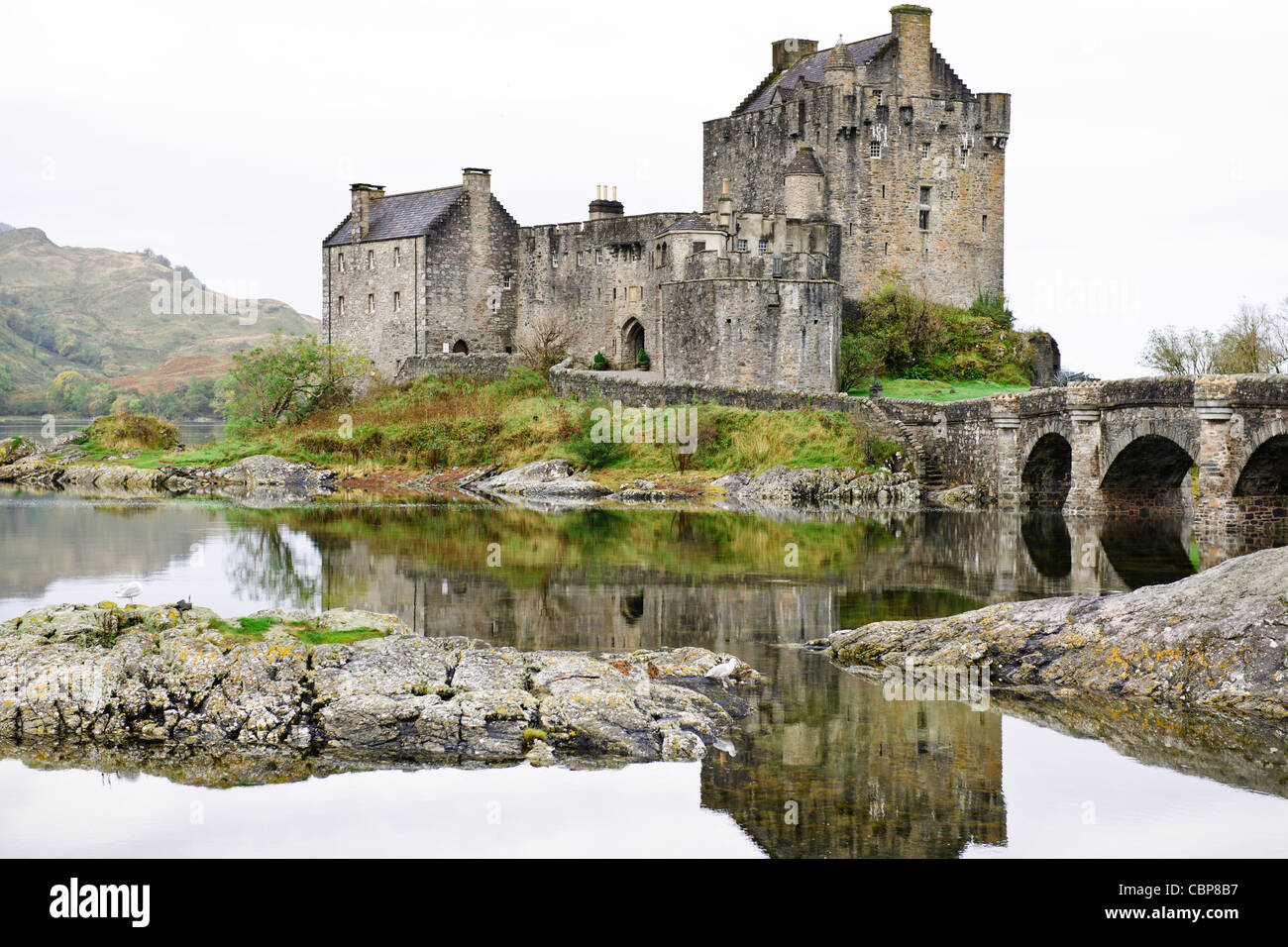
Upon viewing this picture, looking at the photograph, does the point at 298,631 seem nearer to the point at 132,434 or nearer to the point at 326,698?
the point at 326,698

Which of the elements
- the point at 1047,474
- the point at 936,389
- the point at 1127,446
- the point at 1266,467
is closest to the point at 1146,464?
the point at 1127,446

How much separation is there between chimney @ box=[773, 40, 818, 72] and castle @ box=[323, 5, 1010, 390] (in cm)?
13

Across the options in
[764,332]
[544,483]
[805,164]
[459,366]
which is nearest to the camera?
[544,483]

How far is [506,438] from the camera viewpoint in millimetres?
50625

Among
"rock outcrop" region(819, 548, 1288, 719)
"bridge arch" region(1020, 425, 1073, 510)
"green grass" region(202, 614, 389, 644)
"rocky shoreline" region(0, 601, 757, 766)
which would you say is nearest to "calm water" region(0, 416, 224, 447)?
"bridge arch" region(1020, 425, 1073, 510)

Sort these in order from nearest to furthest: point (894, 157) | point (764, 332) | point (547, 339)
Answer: point (764, 332) → point (894, 157) → point (547, 339)

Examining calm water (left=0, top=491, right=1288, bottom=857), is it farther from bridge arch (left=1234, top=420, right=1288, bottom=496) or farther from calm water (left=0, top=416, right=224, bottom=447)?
calm water (left=0, top=416, right=224, bottom=447)

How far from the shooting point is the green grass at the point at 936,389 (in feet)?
164

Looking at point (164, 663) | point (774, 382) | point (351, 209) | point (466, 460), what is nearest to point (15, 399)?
point (351, 209)

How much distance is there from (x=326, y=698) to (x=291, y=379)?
154 ft

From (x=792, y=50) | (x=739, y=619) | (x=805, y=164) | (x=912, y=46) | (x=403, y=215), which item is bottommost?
(x=739, y=619)

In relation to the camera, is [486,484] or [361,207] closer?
[486,484]
